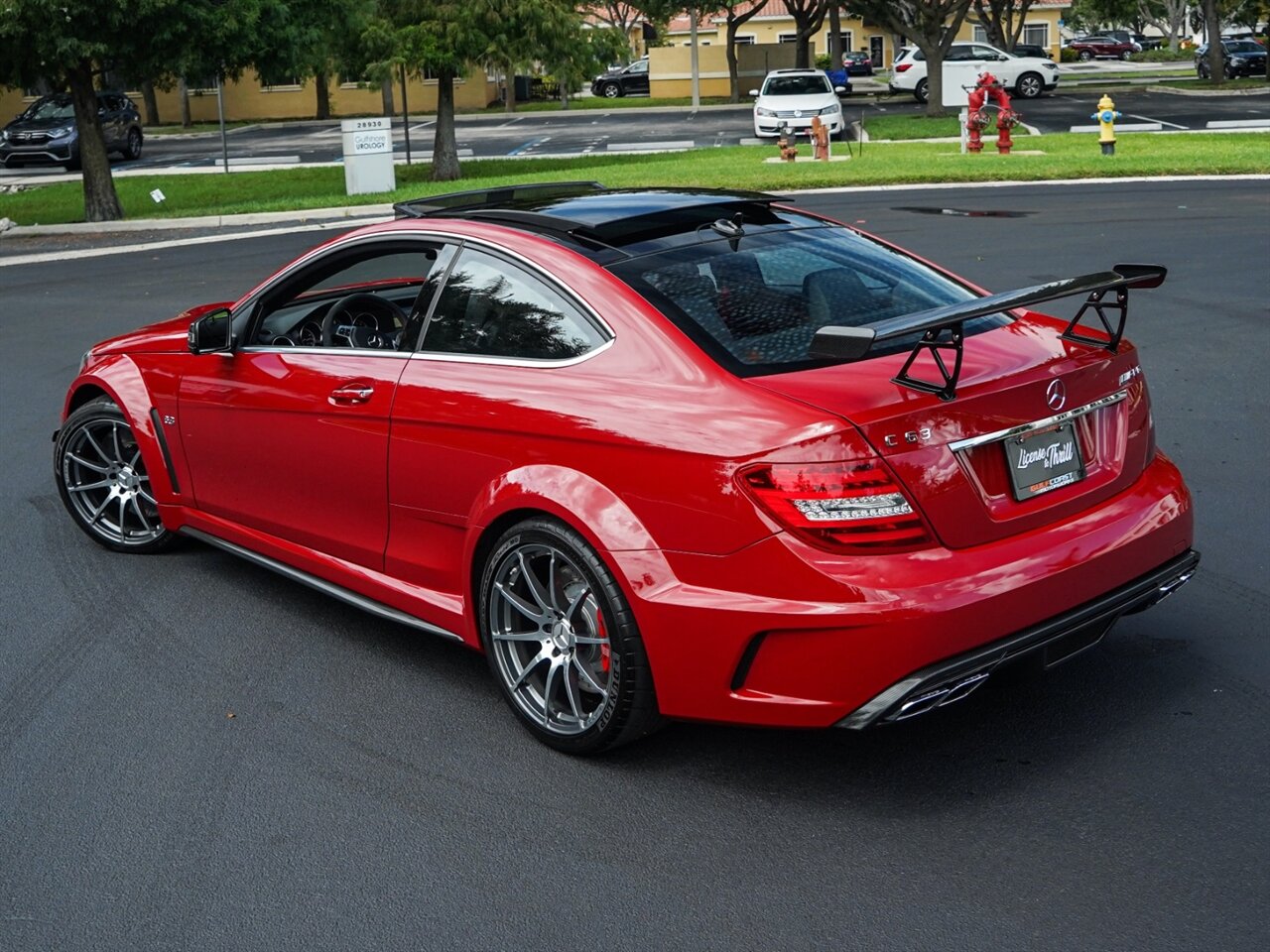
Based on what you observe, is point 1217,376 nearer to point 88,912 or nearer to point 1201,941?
point 1201,941

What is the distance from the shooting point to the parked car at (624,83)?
7044cm

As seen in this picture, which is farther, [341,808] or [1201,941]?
[341,808]

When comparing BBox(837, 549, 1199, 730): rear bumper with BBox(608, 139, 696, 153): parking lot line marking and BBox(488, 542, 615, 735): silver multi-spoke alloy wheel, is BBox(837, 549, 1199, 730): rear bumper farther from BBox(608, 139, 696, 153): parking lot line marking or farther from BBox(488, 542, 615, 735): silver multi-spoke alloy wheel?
BBox(608, 139, 696, 153): parking lot line marking

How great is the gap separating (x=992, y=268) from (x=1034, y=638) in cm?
1029

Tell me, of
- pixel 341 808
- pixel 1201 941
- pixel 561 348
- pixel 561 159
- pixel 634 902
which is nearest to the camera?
pixel 1201 941

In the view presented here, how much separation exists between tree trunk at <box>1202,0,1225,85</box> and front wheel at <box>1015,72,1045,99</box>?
22.2ft

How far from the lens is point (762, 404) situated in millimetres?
4023

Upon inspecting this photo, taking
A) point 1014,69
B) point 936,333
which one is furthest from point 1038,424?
point 1014,69

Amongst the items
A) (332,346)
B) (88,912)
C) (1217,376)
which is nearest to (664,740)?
(88,912)

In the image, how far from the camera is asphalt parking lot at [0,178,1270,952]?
366cm

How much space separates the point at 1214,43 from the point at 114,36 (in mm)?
41555

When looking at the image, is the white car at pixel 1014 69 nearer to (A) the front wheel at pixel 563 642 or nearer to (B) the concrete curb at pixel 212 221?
(B) the concrete curb at pixel 212 221

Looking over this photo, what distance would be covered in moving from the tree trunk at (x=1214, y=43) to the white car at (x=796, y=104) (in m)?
20.4

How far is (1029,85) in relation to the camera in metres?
48.8
